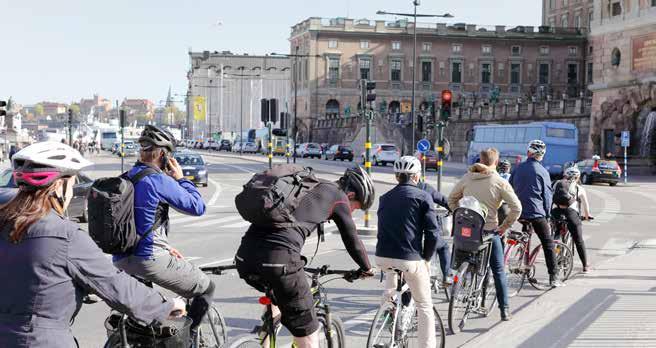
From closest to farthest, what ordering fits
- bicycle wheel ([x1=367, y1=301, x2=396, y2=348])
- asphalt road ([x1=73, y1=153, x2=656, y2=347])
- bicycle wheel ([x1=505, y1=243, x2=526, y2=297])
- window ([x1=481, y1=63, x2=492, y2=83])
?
bicycle wheel ([x1=367, y1=301, x2=396, y2=348])
asphalt road ([x1=73, y1=153, x2=656, y2=347])
bicycle wheel ([x1=505, y1=243, x2=526, y2=297])
window ([x1=481, y1=63, x2=492, y2=83])

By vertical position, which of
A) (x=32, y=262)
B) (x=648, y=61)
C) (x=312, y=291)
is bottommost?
(x=312, y=291)

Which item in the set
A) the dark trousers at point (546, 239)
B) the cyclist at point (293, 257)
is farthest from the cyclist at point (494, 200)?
the cyclist at point (293, 257)

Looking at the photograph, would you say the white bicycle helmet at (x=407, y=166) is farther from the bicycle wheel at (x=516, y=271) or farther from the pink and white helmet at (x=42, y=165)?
the bicycle wheel at (x=516, y=271)

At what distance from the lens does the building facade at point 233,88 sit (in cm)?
14212

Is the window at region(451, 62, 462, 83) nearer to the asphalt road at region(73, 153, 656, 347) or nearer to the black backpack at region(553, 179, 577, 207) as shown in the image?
the asphalt road at region(73, 153, 656, 347)

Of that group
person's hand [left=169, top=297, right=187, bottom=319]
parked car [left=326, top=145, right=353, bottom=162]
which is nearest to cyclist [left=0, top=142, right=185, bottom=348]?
person's hand [left=169, top=297, right=187, bottom=319]

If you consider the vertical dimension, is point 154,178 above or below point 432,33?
below

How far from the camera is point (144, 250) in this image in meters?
5.12

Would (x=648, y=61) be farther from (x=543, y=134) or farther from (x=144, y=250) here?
(x=144, y=250)

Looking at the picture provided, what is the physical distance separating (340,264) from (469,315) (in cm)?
400

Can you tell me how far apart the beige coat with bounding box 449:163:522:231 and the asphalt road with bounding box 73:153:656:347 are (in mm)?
1071

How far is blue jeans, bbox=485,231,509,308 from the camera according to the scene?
8.54 meters

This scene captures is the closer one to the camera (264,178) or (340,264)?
(264,178)

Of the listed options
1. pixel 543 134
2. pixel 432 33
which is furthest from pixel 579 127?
pixel 432 33
